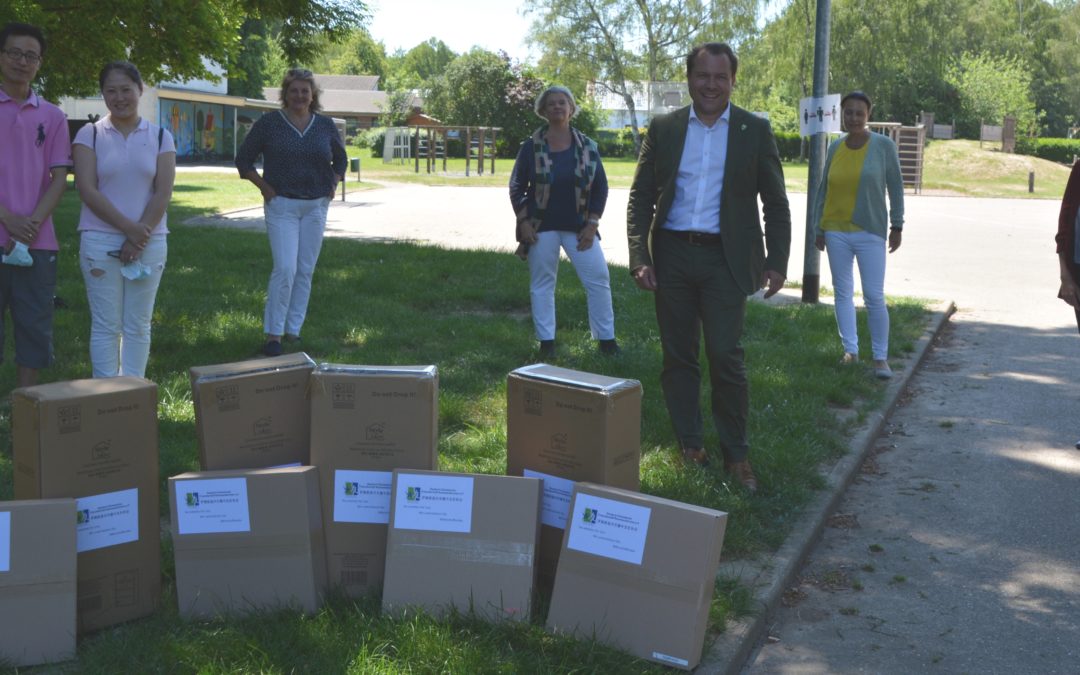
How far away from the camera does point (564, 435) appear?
4191 millimetres

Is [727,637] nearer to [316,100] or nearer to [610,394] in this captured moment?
[610,394]

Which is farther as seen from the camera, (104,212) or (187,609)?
(104,212)

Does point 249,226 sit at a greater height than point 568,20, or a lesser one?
lesser

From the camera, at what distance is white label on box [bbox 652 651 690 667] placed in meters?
3.65

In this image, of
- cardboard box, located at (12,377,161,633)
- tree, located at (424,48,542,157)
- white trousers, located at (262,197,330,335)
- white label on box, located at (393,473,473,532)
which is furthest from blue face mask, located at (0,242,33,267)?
tree, located at (424,48,542,157)

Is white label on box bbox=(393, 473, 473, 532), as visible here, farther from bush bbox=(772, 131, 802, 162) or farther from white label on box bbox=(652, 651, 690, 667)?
bush bbox=(772, 131, 802, 162)

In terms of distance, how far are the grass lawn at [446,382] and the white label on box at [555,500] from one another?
384mm

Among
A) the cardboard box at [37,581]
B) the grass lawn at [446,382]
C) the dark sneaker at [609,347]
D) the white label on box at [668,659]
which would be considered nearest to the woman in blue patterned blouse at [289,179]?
the grass lawn at [446,382]

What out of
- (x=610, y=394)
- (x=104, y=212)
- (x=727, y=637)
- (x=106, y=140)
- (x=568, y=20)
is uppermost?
(x=568, y=20)

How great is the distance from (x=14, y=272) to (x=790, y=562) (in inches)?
149

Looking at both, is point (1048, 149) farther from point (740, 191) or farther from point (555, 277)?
point (740, 191)

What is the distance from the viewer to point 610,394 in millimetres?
4070

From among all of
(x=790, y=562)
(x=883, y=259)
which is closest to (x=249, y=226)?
(x=883, y=259)

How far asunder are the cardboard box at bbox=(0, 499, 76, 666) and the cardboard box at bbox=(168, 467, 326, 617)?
14.8 inches
